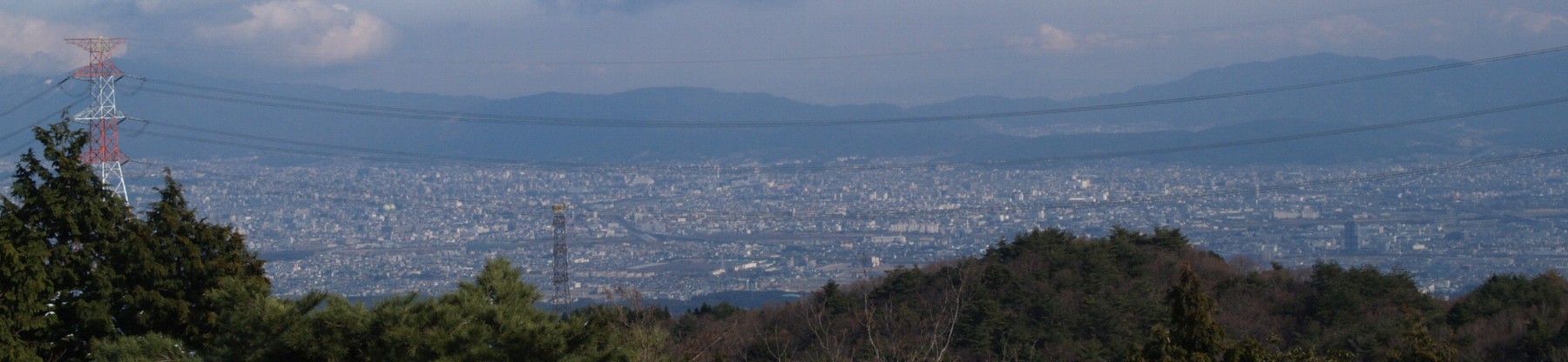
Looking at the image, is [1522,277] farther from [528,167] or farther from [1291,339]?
[528,167]

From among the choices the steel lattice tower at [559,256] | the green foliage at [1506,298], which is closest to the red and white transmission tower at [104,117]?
the steel lattice tower at [559,256]

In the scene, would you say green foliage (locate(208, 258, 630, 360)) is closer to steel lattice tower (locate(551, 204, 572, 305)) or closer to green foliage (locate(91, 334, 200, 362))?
green foliage (locate(91, 334, 200, 362))

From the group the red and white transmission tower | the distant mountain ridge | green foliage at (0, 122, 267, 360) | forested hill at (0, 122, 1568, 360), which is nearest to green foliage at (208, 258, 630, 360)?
forested hill at (0, 122, 1568, 360)

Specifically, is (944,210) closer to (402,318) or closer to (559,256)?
(559,256)

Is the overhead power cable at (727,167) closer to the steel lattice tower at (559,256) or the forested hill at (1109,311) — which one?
the forested hill at (1109,311)

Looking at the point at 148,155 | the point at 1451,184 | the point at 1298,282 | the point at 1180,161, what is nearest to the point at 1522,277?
the point at 1298,282
